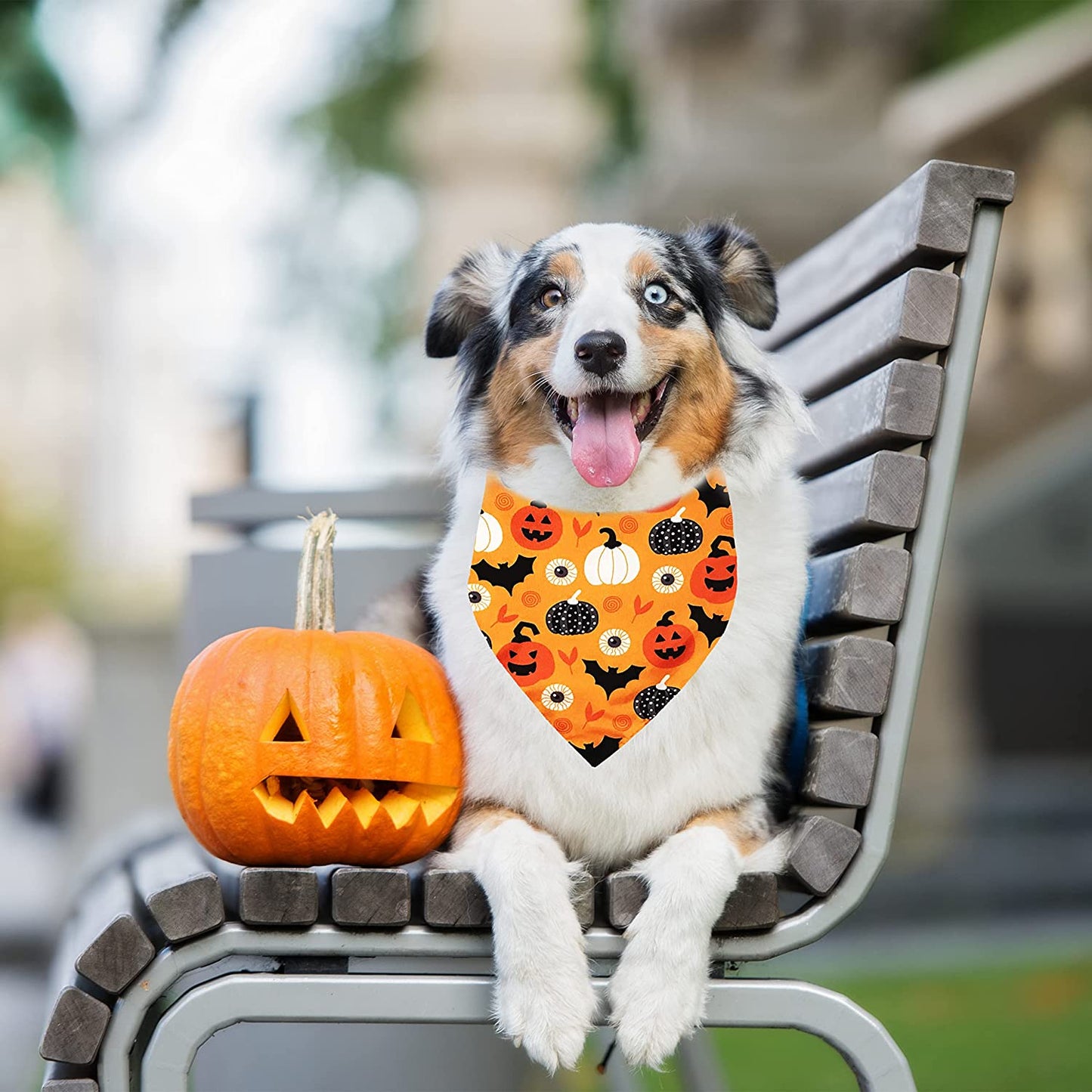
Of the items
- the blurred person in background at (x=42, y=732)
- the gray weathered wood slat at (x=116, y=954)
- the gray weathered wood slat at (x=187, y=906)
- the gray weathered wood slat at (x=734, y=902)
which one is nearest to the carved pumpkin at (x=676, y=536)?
the gray weathered wood slat at (x=734, y=902)

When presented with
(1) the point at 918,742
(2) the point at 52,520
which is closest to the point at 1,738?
(1) the point at 918,742

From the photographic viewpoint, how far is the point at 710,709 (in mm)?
2039

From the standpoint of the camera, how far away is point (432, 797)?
209 centimetres

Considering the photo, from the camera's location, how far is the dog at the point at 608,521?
183cm

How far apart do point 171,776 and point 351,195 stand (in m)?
15.8

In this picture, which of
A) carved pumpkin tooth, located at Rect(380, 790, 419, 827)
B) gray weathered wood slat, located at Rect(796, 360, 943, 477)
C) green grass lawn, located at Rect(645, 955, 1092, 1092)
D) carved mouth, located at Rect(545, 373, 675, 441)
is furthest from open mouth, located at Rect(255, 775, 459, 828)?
green grass lawn, located at Rect(645, 955, 1092, 1092)

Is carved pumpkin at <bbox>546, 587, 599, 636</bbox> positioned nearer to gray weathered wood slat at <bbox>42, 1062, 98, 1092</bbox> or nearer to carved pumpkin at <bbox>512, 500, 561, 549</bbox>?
carved pumpkin at <bbox>512, 500, 561, 549</bbox>

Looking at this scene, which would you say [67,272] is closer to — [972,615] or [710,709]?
[972,615]

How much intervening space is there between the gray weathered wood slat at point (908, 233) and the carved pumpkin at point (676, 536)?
547mm

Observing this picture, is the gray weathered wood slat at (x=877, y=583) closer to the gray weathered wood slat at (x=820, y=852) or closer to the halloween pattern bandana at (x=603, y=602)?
the halloween pattern bandana at (x=603, y=602)

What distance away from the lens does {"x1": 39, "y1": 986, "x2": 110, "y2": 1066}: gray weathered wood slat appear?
1798mm

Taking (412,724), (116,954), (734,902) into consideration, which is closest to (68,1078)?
(116,954)

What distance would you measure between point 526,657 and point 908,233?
89cm

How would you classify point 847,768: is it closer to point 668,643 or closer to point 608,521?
point 668,643
